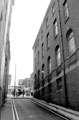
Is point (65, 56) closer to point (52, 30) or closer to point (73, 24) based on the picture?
point (73, 24)

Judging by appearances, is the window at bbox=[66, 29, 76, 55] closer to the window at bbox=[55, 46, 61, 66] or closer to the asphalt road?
the window at bbox=[55, 46, 61, 66]

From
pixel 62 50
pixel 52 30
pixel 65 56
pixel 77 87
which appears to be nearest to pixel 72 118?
pixel 77 87

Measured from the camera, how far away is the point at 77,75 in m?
10.6

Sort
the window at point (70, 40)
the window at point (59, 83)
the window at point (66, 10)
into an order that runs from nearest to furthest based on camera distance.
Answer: the window at point (70, 40), the window at point (59, 83), the window at point (66, 10)

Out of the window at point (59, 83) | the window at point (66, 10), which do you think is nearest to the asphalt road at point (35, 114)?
the window at point (59, 83)

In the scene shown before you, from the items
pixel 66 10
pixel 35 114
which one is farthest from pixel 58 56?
pixel 35 114

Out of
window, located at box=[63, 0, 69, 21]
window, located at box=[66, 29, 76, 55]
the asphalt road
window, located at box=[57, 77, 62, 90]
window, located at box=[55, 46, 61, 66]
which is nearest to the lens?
the asphalt road

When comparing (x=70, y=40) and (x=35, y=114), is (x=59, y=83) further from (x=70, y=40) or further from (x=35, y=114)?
(x=35, y=114)

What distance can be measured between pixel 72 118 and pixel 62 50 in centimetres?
789

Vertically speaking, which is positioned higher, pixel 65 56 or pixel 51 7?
pixel 51 7

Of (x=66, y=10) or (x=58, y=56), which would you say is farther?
(x=58, y=56)

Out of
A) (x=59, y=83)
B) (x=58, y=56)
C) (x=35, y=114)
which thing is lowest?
(x=35, y=114)

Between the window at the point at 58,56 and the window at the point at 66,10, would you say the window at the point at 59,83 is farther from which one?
the window at the point at 66,10

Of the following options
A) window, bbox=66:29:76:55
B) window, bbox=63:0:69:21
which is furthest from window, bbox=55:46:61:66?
window, bbox=63:0:69:21
